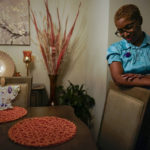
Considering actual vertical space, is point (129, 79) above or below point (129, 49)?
below

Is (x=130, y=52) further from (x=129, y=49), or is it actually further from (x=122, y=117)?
(x=122, y=117)

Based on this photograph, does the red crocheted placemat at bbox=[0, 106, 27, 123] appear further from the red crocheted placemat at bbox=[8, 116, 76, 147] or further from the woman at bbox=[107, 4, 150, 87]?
the woman at bbox=[107, 4, 150, 87]

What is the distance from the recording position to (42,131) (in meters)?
0.78

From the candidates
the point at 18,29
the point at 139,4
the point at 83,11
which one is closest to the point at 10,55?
the point at 18,29

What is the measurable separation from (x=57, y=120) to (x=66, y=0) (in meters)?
2.15

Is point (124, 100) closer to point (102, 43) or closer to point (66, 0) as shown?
point (102, 43)

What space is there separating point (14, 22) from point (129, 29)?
178 cm

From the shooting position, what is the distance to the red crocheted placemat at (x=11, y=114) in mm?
931

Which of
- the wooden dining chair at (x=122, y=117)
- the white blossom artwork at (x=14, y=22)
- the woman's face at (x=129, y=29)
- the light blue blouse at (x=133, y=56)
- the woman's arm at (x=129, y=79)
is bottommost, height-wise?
the wooden dining chair at (x=122, y=117)

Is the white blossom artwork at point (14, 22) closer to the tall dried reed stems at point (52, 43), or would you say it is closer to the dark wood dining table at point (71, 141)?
the tall dried reed stems at point (52, 43)

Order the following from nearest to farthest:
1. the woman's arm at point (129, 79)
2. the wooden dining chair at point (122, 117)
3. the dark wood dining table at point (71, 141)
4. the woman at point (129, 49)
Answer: the dark wood dining table at point (71, 141)
the wooden dining chair at point (122, 117)
the woman's arm at point (129, 79)
the woman at point (129, 49)

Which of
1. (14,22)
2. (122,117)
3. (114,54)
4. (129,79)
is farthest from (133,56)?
(14,22)

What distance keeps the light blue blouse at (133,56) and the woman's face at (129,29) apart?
0.23 ft

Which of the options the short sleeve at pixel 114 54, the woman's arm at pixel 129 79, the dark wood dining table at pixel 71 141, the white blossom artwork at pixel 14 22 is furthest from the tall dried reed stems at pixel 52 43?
the dark wood dining table at pixel 71 141
